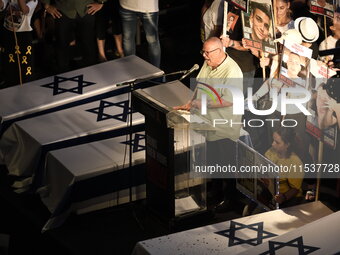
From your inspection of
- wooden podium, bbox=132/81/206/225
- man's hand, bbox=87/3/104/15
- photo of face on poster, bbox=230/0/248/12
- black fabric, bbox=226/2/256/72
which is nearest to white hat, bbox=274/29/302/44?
photo of face on poster, bbox=230/0/248/12

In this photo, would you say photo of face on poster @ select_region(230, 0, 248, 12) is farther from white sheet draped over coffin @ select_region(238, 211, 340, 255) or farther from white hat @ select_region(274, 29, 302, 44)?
white sheet draped over coffin @ select_region(238, 211, 340, 255)

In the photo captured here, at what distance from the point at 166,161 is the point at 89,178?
789 millimetres

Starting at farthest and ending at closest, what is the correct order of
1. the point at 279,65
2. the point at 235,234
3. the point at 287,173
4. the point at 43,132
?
the point at 43,132
the point at 279,65
the point at 287,173
the point at 235,234

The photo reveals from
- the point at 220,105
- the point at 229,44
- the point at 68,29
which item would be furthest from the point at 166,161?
the point at 68,29

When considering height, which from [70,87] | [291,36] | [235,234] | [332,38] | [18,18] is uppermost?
[332,38]

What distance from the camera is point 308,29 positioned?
333 inches

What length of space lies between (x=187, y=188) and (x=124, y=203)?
67 centimetres

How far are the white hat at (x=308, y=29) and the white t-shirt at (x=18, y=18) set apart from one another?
2.87m

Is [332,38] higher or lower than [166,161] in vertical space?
higher

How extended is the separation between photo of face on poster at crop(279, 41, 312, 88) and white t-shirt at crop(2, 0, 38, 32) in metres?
2.70

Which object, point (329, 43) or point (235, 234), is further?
point (329, 43)

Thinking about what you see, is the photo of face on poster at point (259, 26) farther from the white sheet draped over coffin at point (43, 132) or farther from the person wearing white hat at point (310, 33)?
the white sheet draped over coffin at point (43, 132)

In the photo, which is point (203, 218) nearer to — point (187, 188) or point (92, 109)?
point (187, 188)

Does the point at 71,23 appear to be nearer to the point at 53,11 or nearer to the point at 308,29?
the point at 53,11
